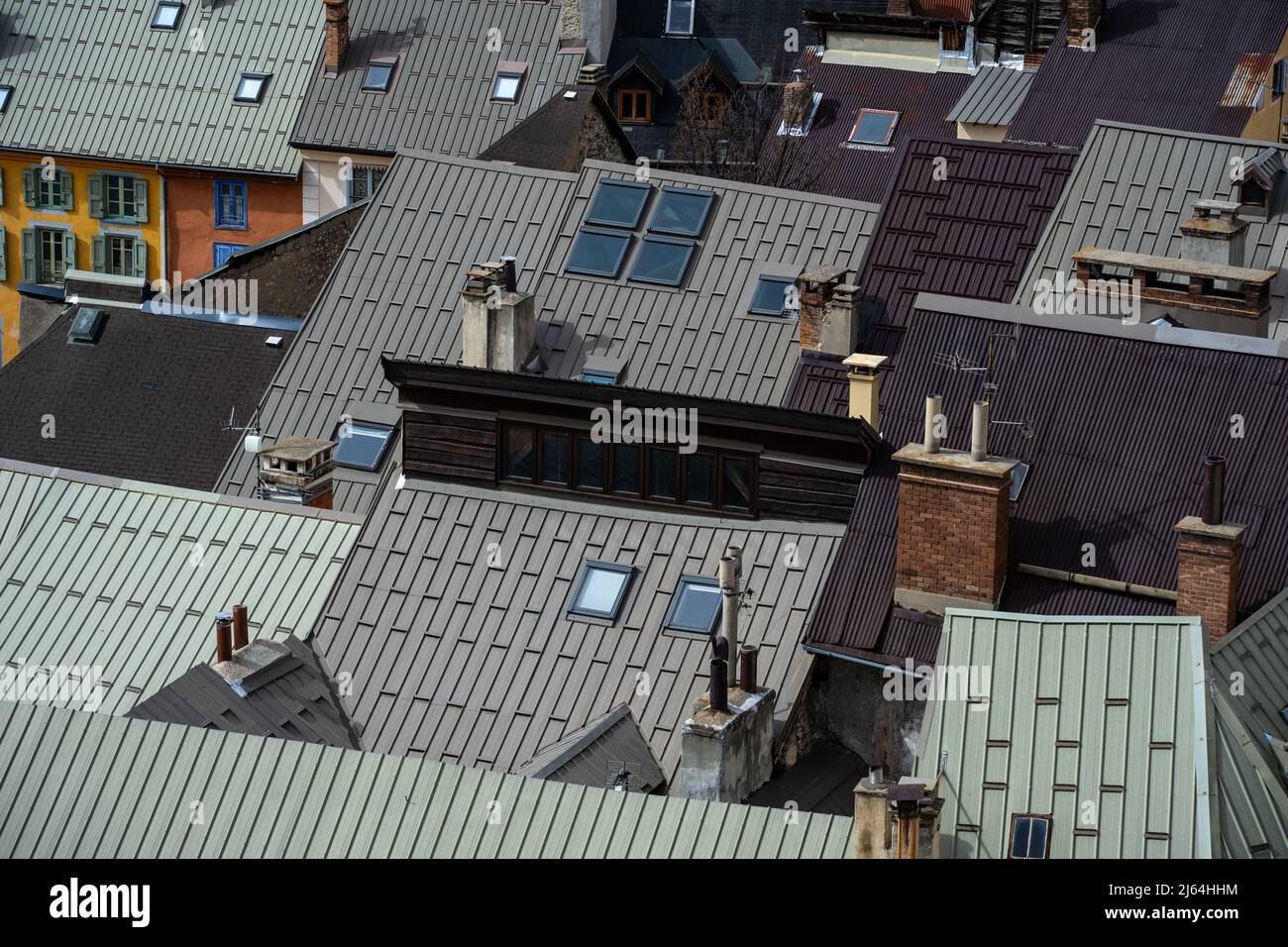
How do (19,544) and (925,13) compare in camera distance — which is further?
(925,13)

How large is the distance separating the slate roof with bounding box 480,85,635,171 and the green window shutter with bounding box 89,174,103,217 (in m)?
16.0

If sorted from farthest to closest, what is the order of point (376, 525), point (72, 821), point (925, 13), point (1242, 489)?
point (925, 13), point (376, 525), point (1242, 489), point (72, 821)

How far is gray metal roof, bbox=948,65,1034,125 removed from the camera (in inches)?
2965

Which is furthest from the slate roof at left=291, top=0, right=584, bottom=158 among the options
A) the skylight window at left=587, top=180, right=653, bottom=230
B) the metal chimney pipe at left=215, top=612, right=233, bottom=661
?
the metal chimney pipe at left=215, top=612, right=233, bottom=661

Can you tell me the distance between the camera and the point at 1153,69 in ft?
245

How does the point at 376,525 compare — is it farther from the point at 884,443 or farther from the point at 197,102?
the point at 197,102

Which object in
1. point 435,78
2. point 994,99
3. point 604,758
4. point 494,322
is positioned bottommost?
point 604,758

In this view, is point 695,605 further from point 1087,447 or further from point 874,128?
point 874,128

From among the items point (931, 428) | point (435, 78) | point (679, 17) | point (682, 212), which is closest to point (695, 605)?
point (931, 428)

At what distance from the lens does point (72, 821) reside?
33.4m

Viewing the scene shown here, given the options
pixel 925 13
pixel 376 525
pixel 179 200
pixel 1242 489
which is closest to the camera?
pixel 1242 489

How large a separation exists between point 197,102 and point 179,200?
2938 mm

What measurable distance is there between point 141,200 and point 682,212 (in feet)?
112

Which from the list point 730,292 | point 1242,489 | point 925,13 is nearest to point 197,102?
point 925,13
